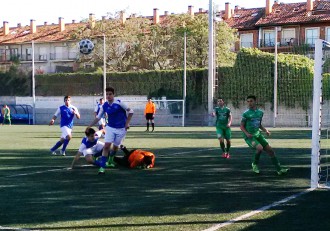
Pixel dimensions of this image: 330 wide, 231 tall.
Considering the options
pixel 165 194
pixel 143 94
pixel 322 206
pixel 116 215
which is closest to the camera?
pixel 116 215

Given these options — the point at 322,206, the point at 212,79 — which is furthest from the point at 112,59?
the point at 322,206

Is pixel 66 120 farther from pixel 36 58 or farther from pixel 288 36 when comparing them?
pixel 36 58

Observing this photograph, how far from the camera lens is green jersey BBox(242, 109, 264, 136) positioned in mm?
12438

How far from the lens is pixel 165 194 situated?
9859 mm

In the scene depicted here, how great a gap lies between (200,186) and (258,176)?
1901 mm

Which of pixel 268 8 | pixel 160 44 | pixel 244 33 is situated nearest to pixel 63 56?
pixel 160 44

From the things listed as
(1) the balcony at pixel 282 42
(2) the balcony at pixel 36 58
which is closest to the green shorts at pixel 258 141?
(1) the balcony at pixel 282 42

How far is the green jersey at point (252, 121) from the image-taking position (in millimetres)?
12438

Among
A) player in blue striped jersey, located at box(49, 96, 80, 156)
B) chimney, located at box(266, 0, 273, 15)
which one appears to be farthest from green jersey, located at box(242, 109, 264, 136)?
chimney, located at box(266, 0, 273, 15)

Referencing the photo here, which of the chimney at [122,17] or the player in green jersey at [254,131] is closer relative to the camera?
the player in green jersey at [254,131]

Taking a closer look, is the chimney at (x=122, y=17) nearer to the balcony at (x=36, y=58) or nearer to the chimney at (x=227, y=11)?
the chimney at (x=227, y=11)

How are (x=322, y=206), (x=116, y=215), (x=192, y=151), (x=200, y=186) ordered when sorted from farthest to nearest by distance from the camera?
(x=192, y=151) < (x=200, y=186) < (x=322, y=206) < (x=116, y=215)

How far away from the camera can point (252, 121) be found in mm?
12484

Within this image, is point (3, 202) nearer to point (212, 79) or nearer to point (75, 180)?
point (75, 180)
